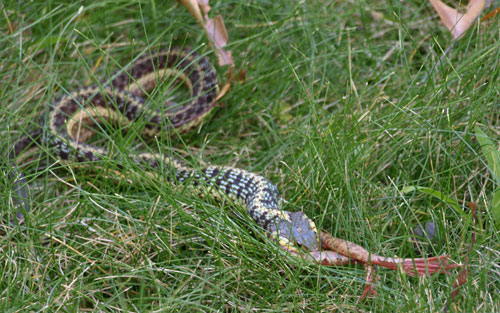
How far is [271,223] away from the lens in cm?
315

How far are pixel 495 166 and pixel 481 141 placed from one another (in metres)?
0.16

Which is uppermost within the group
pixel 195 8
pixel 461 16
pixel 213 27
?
pixel 195 8

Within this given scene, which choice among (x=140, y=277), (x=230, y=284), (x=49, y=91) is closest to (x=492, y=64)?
(x=230, y=284)

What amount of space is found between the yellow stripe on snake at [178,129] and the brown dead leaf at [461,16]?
1574 millimetres

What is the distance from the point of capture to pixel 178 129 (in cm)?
408

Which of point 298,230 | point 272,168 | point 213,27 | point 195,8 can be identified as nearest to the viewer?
point 298,230

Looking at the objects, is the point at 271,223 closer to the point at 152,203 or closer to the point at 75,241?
the point at 152,203

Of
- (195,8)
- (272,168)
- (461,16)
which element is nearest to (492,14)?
(461,16)

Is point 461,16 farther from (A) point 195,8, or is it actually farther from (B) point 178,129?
(B) point 178,129

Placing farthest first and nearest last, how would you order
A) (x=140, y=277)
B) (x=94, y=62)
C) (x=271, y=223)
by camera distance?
1. (x=94, y=62)
2. (x=271, y=223)
3. (x=140, y=277)

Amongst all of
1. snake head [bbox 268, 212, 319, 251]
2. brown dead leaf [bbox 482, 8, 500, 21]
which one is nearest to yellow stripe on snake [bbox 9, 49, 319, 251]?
snake head [bbox 268, 212, 319, 251]

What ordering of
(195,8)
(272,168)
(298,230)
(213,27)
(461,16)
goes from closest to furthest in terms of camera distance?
(298,230) → (272,168) → (461,16) → (195,8) → (213,27)

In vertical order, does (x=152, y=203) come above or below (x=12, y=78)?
below

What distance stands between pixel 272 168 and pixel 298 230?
71 cm
